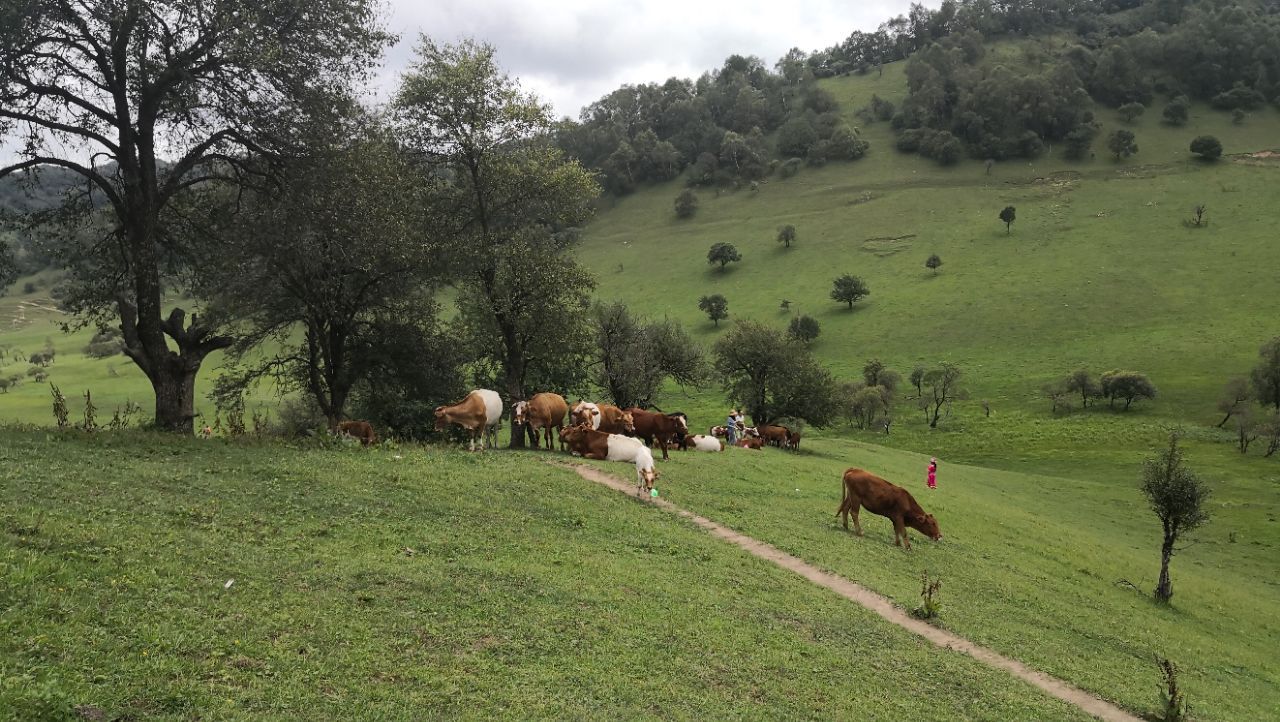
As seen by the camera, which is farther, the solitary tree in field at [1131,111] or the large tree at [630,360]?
the solitary tree in field at [1131,111]

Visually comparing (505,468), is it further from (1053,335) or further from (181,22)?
(1053,335)

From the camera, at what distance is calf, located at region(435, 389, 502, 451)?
2250 centimetres

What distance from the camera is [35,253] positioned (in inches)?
804

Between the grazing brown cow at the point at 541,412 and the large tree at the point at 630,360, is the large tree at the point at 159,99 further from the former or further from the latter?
the large tree at the point at 630,360

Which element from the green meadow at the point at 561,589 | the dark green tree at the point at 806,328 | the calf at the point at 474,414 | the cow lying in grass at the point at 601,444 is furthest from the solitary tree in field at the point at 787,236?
the calf at the point at 474,414

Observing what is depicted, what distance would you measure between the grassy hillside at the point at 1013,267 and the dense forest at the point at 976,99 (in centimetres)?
717

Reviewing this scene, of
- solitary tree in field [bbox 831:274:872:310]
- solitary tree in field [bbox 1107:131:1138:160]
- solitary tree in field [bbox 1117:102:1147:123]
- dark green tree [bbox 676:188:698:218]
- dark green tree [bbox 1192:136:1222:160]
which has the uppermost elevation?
solitary tree in field [bbox 1117:102:1147:123]

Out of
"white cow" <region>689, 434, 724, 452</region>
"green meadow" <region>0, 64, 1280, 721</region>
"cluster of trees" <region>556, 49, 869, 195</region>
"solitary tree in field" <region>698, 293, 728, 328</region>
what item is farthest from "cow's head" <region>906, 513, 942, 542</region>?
"cluster of trees" <region>556, 49, 869, 195</region>

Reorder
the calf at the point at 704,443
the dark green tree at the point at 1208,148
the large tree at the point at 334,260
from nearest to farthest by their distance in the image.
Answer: the large tree at the point at 334,260, the calf at the point at 704,443, the dark green tree at the point at 1208,148

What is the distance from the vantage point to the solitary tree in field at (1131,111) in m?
142

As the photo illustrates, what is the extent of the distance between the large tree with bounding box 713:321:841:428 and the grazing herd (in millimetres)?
19678

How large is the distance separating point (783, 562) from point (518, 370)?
16.2 m

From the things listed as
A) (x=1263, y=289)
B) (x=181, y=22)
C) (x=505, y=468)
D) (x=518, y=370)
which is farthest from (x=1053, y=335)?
(x=181, y=22)

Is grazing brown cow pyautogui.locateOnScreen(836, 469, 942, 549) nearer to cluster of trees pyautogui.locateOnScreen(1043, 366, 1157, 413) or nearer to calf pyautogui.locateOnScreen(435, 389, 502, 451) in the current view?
calf pyautogui.locateOnScreen(435, 389, 502, 451)
